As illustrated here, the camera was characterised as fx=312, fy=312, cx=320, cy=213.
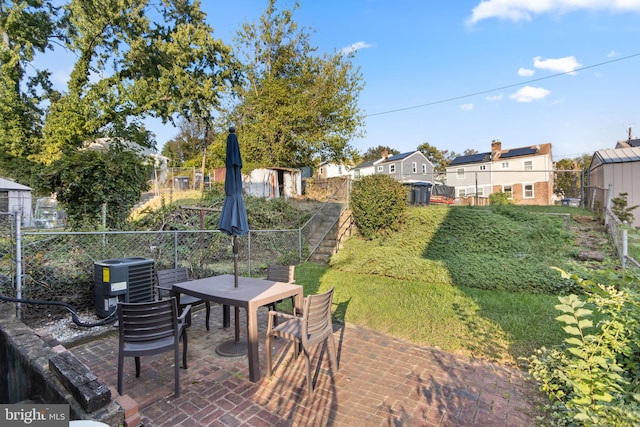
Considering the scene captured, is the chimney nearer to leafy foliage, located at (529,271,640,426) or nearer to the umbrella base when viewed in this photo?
leafy foliage, located at (529,271,640,426)

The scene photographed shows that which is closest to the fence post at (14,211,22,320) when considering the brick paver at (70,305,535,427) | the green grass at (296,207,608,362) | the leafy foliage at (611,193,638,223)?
the brick paver at (70,305,535,427)

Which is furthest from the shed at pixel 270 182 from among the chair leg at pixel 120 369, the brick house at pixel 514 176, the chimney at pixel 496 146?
the chimney at pixel 496 146

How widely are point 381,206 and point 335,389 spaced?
22.3 feet

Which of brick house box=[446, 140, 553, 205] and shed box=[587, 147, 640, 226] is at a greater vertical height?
brick house box=[446, 140, 553, 205]

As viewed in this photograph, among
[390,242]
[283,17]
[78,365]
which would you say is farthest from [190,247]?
[283,17]

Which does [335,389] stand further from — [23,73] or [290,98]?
[23,73]

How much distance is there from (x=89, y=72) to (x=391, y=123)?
785 inches

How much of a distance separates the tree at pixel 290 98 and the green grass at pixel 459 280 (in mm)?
11886

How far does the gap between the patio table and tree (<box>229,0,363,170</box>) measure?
15870 millimetres

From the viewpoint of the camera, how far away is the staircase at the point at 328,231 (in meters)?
10.2

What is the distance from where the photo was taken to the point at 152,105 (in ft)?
60.4

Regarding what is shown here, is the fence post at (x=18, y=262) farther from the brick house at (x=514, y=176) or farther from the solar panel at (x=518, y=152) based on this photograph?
the solar panel at (x=518, y=152)

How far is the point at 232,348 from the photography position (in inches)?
157

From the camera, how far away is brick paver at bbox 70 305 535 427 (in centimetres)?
266
